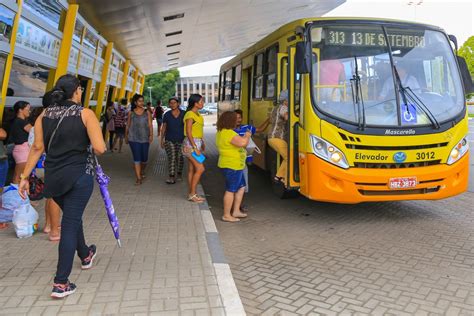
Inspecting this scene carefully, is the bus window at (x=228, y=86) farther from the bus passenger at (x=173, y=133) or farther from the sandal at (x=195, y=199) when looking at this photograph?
the sandal at (x=195, y=199)

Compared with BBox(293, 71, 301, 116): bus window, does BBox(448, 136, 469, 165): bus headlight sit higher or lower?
lower

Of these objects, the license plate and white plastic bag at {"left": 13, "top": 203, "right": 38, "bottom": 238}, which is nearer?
white plastic bag at {"left": 13, "top": 203, "right": 38, "bottom": 238}

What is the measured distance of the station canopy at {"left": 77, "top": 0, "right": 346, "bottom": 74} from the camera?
1334cm

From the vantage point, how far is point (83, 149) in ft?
12.0

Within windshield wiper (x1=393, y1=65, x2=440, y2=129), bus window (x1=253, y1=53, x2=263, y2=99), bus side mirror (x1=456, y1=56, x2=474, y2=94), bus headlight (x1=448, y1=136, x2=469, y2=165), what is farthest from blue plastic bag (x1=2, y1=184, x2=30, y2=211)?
bus side mirror (x1=456, y1=56, x2=474, y2=94)

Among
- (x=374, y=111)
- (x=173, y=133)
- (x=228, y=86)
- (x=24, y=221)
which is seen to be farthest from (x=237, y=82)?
(x=24, y=221)

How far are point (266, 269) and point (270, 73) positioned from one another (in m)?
4.25

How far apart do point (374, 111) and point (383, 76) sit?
0.56 metres

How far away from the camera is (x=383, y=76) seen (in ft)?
20.0

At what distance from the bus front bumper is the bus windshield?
64cm

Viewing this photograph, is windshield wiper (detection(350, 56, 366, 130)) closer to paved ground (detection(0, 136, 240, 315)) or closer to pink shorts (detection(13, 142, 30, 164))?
paved ground (detection(0, 136, 240, 315))

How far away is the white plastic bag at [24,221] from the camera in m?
5.24

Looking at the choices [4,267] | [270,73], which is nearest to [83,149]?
[4,267]

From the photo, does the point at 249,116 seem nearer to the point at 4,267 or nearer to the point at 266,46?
the point at 266,46
